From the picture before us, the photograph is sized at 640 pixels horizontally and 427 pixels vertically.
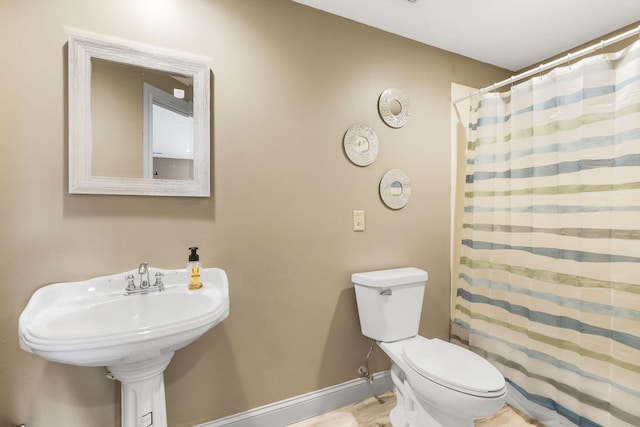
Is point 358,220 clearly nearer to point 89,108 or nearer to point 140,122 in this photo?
point 140,122

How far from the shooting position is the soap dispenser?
1319 millimetres

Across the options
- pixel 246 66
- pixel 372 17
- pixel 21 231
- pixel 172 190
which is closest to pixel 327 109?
pixel 246 66

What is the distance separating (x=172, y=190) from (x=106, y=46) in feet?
2.14

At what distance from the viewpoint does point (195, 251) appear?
4.41ft

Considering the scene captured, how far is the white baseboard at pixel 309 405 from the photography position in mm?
1528

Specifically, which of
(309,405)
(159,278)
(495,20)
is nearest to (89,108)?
(159,278)

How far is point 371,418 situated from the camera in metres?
1.69

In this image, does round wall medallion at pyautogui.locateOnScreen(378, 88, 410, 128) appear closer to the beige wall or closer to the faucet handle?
the beige wall

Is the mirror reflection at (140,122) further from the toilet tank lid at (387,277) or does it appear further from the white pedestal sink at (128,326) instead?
the toilet tank lid at (387,277)

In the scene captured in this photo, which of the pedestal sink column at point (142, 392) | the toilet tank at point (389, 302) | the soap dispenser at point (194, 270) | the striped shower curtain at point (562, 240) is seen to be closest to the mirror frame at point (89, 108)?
the soap dispenser at point (194, 270)

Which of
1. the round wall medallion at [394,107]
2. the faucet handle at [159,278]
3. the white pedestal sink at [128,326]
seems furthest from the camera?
the round wall medallion at [394,107]

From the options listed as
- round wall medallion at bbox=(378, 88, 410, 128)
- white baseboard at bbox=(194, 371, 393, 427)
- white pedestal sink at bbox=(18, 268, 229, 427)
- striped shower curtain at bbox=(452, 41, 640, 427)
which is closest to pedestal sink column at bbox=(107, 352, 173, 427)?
white pedestal sink at bbox=(18, 268, 229, 427)

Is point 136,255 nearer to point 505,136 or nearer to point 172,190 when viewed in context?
point 172,190

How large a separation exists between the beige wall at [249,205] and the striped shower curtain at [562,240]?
0.30 m
